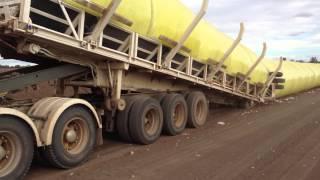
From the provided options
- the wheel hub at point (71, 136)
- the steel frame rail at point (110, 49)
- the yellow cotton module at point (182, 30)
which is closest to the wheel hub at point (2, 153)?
the wheel hub at point (71, 136)

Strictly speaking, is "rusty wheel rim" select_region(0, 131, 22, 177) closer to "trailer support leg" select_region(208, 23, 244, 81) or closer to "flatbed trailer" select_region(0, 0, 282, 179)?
"flatbed trailer" select_region(0, 0, 282, 179)

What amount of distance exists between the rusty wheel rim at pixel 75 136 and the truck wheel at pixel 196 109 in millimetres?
4042

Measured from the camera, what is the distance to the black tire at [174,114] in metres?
9.66

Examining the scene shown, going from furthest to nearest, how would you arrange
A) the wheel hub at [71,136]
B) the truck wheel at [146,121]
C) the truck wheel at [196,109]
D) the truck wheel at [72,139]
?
the truck wheel at [196,109]
the truck wheel at [146,121]
the wheel hub at [71,136]
the truck wheel at [72,139]

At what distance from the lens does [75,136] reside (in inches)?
274

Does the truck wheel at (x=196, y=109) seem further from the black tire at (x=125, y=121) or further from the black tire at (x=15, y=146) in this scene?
the black tire at (x=15, y=146)

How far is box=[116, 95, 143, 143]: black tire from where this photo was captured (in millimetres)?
8664

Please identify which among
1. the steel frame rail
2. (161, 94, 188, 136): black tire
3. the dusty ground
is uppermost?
the steel frame rail

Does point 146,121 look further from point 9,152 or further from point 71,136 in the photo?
point 9,152

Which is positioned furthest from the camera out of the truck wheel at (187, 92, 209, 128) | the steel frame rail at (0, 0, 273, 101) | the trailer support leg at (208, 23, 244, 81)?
the trailer support leg at (208, 23, 244, 81)

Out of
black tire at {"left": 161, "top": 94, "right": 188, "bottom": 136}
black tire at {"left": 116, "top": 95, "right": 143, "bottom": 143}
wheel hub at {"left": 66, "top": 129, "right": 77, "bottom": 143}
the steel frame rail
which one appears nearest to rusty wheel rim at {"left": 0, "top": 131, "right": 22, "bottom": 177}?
wheel hub at {"left": 66, "top": 129, "right": 77, "bottom": 143}

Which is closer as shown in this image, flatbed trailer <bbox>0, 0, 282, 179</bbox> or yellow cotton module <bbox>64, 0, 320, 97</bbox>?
flatbed trailer <bbox>0, 0, 282, 179</bbox>

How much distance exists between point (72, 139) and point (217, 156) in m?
2.53

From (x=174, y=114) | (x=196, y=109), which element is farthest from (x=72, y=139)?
(x=196, y=109)
